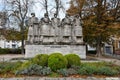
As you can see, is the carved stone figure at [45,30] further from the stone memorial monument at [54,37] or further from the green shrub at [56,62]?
the green shrub at [56,62]

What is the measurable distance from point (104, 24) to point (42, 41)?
11172 millimetres

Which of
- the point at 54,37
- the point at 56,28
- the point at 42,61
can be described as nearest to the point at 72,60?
the point at 42,61

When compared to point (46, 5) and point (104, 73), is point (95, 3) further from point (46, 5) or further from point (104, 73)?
point (104, 73)

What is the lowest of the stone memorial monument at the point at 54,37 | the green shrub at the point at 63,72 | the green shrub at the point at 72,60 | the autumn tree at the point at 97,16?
the green shrub at the point at 63,72

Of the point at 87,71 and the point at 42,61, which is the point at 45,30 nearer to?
the point at 42,61

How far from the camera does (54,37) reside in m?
20.4

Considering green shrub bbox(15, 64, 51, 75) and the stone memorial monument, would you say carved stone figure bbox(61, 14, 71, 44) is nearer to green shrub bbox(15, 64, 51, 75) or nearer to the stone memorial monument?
the stone memorial monument

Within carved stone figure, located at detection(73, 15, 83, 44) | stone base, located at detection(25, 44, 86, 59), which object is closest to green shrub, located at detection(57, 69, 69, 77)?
stone base, located at detection(25, 44, 86, 59)

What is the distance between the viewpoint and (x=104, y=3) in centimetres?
2955

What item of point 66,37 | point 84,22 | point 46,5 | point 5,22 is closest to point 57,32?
point 66,37

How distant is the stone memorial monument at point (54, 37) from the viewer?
65.5ft

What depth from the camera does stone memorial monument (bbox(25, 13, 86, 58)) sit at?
1997cm

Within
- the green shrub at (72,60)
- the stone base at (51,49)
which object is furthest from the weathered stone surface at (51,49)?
the green shrub at (72,60)

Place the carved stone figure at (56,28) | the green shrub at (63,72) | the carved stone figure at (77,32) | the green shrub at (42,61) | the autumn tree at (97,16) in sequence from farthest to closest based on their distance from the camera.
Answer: the autumn tree at (97,16) → the carved stone figure at (77,32) → the carved stone figure at (56,28) → the green shrub at (42,61) → the green shrub at (63,72)
